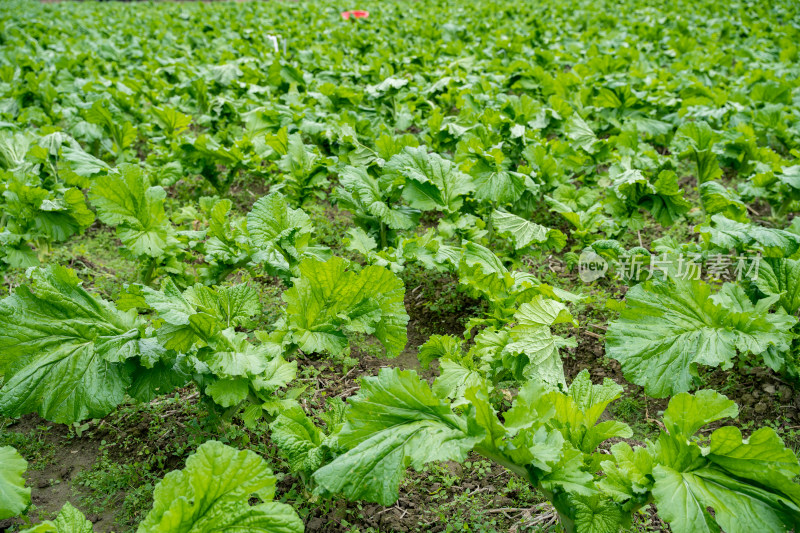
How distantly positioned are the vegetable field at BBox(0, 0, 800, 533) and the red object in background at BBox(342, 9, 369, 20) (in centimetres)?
683

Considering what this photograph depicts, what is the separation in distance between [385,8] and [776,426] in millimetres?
12292

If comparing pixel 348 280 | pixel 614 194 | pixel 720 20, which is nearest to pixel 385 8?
pixel 720 20

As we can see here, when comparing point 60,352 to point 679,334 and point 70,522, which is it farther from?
point 679,334

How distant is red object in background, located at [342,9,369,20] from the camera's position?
459 inches

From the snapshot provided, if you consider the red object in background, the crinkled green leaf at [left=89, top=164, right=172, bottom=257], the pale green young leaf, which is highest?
the crinkled green leaf at [left=89, top=164, right=172, bottom=257]

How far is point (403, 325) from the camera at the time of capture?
106 inches

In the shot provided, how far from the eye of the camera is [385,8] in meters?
13.0

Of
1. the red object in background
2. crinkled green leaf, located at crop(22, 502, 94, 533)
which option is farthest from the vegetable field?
the red object in background

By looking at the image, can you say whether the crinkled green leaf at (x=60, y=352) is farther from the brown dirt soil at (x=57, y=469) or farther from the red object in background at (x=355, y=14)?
the red object in background at (x=355, y=14)

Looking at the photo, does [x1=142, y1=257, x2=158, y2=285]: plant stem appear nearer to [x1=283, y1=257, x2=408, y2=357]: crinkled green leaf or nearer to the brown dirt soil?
the brown dirt soil

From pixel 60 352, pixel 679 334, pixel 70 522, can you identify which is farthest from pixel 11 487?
pixel 679 334

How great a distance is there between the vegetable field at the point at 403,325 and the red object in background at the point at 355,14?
683 cm

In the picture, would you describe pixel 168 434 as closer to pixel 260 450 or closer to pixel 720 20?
pixel 260 450

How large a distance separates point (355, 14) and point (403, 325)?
1091 cm
